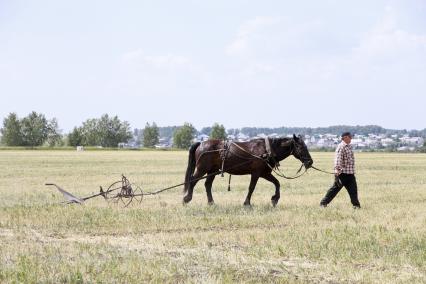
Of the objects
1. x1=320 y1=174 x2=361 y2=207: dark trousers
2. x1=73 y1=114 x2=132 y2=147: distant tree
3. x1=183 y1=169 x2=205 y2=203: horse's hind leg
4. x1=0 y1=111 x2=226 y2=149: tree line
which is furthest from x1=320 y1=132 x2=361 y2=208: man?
x1=73 y1=114 x2=132 y2=147: distant tree

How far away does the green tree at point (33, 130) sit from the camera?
135 m

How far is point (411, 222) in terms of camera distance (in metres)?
12.5

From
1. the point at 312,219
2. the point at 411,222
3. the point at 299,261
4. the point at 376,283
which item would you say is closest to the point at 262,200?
the point at 312,219

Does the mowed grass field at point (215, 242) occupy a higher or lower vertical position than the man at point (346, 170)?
lower

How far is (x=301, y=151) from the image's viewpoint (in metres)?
15.4

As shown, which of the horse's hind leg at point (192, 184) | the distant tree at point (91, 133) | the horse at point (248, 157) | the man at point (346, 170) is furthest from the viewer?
the distant tree at point (91, 133)

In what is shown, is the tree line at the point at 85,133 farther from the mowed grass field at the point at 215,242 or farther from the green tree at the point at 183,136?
the mowed grass field at the point at 215,242

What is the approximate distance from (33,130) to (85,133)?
14125mm

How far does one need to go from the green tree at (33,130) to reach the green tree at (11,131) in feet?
5.53

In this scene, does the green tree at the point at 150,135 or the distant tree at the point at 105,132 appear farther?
the green tree at the point at 150,135

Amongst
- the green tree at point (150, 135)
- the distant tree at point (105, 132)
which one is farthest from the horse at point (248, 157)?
the green tree at point (150, 135)

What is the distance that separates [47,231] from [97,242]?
5.89 feet

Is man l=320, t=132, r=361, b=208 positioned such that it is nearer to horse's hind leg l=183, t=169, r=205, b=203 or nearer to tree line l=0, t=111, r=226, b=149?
horse's hind leg l=183, t=169, r=205, b=203

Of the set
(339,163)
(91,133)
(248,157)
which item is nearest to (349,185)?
(339,163)
